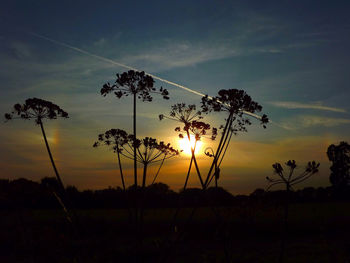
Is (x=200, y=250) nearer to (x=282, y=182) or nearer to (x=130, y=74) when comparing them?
(x=130, y=74)

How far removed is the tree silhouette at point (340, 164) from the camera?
2747 inches

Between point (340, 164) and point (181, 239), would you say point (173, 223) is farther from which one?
point (340, 164)

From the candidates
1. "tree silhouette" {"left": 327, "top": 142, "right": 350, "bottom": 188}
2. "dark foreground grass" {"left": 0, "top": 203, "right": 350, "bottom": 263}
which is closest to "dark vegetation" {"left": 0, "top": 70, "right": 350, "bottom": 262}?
"dark foreground grass" {"left": 0, "top": 203, "right": 350, "bottom": 263}

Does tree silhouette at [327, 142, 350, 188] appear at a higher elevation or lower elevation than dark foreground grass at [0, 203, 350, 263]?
higher

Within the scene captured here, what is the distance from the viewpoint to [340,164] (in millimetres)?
69562

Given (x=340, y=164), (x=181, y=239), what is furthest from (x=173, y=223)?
(x=340, y=164)

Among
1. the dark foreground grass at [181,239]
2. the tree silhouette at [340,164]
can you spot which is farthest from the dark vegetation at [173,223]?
the tree silhouette at [340,164]

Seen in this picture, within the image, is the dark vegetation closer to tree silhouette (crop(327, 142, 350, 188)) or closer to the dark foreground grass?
the dark foreground grass

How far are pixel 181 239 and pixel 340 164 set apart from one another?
67226mm

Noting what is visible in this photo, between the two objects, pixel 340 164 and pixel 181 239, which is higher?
pixel 340 164

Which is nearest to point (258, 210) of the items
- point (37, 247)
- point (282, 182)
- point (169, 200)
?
point (282, 182)

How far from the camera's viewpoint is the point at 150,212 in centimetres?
3725

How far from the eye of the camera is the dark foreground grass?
33.5 feet

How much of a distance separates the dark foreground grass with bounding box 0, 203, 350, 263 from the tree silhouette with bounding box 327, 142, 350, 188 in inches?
1540
